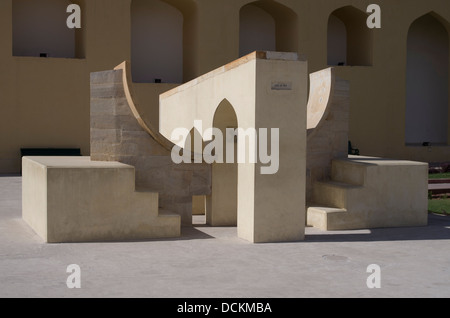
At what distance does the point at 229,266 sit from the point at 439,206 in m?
6.73

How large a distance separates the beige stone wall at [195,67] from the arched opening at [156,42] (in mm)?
338

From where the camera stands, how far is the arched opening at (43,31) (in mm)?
17828

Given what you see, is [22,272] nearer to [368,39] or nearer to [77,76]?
[77,76]

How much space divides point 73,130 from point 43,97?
4.10 ft

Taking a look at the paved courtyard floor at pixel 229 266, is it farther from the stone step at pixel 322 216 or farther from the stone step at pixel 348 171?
the stone step at pixel 348 171

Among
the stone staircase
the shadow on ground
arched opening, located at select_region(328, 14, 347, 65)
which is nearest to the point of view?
the shadow on ground

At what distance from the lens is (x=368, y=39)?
68.6 ft

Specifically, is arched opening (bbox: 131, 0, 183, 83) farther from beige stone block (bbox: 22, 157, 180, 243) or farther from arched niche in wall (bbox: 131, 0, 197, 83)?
beige stone block (bbox: 22, 157, 180, 243)

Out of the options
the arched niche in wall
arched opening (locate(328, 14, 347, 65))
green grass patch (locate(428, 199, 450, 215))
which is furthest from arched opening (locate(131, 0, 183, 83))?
green grass patch (locate(428, 199, 450, 215))

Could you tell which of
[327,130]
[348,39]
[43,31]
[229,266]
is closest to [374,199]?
[327,130]

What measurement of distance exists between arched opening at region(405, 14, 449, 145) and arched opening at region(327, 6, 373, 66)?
8.25 feet

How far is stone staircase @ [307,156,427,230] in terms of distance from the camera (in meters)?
8.66

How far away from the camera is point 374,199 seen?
880 cm

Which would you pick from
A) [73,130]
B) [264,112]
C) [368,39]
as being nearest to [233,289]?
[264,112]
